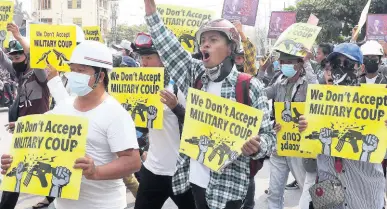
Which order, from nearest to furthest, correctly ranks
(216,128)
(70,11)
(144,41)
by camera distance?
1. (216,128)
2. (144,41)
3. (70,11)

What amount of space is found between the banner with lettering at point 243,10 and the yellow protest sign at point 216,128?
4796 mm

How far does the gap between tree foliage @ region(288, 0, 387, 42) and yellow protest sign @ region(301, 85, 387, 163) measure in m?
26.7

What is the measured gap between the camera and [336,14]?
29.7 meters

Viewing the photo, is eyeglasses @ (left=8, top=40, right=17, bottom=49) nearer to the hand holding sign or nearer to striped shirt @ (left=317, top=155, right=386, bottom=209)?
the hand holding sign

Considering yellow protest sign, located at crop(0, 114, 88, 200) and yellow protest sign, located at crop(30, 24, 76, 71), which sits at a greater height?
yellow protest sign, located at crop(30, 24, 76, 71)

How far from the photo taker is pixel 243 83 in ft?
10.1

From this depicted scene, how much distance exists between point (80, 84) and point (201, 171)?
34.5 inches

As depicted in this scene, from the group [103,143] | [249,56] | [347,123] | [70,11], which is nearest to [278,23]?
[249,56]

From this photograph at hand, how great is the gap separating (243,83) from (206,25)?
1.36ft

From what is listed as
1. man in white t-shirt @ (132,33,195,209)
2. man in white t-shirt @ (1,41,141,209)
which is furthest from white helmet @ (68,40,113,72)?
man in white t-shirt @ (132,33,195,209)

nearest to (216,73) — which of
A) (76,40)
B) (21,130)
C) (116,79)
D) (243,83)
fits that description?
(243,83)

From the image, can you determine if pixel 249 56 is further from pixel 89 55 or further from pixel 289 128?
pixel 89 55

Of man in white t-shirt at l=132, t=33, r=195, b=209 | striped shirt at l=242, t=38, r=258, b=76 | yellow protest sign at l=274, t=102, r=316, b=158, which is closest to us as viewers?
man in white t-shirt at l=132, t=33, r=195, b=209

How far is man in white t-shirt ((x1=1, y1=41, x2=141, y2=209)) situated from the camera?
2726 mm
